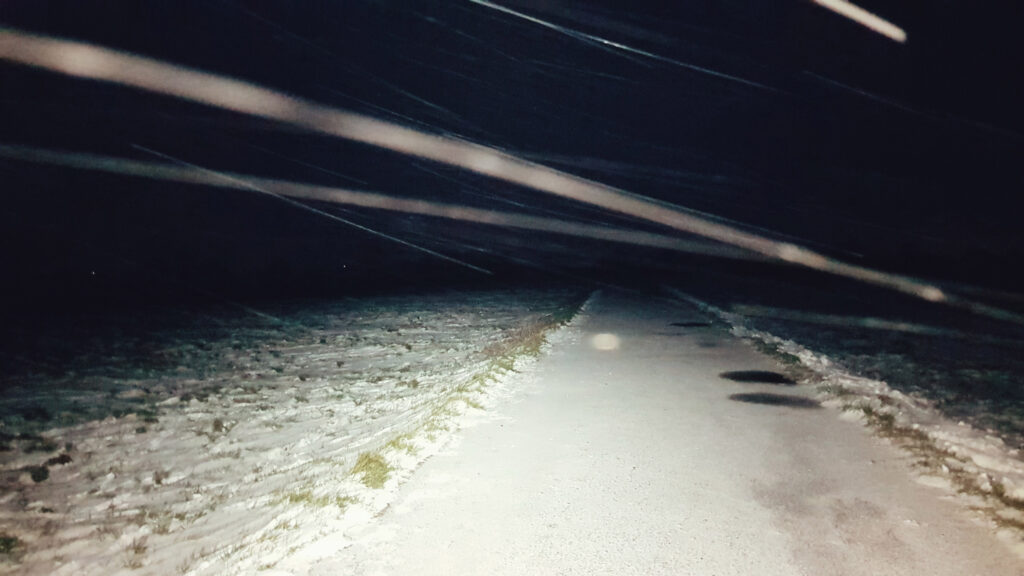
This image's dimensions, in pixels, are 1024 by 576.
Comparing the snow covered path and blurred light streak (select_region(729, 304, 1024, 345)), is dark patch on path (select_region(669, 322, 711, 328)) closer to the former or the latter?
blurred light streak (select_region(729, 304, 1024, 345))

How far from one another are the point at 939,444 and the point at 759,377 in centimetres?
324

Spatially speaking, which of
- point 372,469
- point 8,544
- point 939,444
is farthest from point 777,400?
point 8,544

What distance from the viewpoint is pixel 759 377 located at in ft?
28.9

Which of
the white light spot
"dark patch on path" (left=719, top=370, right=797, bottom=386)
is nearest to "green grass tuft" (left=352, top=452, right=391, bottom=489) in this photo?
"dark patch on path" (left=719, top=370, right=797, bottom=386)

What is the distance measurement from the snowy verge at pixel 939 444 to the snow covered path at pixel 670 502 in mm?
193

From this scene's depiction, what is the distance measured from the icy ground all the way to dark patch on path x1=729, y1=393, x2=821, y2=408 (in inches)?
138

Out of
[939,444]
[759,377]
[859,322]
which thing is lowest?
[859,322]

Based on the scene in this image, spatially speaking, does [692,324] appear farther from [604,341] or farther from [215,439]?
[215,439]

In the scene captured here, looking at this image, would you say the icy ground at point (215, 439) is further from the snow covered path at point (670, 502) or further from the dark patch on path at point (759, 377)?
the dark patch on path at point (759, 377)

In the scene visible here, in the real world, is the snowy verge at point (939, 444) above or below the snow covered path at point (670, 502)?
above

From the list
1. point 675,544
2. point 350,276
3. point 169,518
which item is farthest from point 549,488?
point 350,276

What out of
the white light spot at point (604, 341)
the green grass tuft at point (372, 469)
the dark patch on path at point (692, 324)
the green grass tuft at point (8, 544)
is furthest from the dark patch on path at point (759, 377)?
the green grass tuft at point (8, 544)

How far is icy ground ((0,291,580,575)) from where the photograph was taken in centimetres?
438

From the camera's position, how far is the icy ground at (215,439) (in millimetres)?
4379
